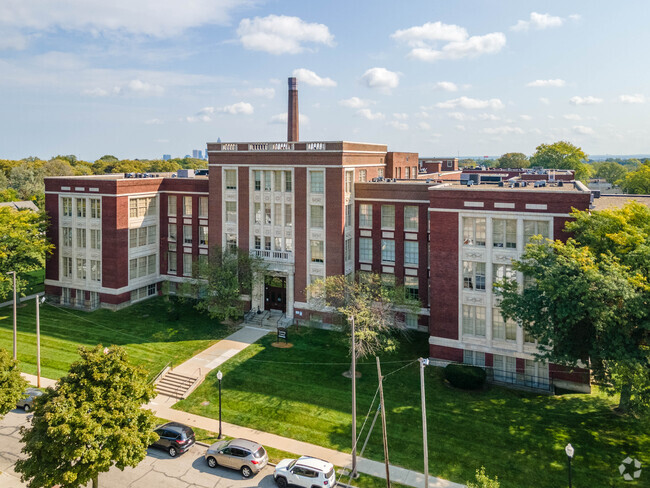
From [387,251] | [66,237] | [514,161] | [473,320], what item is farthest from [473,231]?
[514,161]

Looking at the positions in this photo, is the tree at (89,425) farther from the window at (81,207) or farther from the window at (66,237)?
the window at (66,237)

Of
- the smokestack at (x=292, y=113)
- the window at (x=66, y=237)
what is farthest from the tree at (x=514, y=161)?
the window at (x=66, y=237)

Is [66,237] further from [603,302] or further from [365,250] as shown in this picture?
[603,302]

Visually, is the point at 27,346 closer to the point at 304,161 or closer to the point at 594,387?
the point at 304,161

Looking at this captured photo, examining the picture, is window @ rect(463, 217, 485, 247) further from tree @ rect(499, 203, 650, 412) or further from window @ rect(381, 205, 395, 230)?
window @ rect(381, 205, 395, 230)

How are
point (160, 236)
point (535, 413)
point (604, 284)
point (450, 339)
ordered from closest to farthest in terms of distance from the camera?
point (604, 284)
point (535, 413)
point (450, 339)
point (160, 236)

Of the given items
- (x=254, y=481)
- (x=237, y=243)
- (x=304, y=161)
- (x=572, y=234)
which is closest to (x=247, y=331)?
(x=237, y=243)
